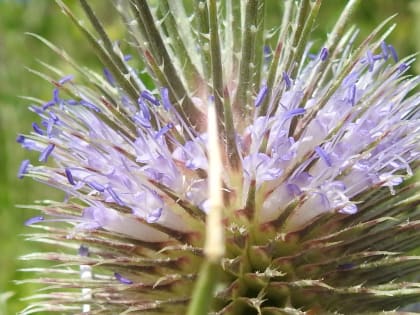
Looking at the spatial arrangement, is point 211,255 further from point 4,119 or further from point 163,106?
point 4,119

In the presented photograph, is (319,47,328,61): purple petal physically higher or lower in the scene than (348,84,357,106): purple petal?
higher

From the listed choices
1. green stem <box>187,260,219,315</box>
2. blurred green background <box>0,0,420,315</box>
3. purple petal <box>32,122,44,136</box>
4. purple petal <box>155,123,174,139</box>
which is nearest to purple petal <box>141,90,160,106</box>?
purple petal <box>155,123,174,139</box>

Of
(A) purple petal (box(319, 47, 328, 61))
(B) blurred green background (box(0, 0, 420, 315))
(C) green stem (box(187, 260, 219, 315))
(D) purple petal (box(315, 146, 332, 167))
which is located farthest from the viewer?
(B) blurred green background (box(0, 0, 420, 315))

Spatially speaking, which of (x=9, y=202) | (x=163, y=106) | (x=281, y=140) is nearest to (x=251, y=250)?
(x=281, y=140)

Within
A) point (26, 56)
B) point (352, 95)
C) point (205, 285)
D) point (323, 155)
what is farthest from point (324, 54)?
point (26, 56)

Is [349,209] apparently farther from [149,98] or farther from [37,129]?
[37,129]

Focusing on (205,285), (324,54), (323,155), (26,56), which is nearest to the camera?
(205,285)

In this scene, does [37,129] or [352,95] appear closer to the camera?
[352,95]

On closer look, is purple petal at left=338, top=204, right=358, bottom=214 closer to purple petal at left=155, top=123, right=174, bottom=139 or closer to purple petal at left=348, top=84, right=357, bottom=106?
purple petal at left=348, top=84, right=357, bottom=106
